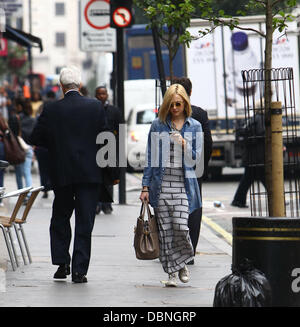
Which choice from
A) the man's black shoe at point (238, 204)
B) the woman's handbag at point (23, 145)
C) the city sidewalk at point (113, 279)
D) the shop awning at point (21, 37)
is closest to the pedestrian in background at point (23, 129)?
the woman's handbag at point (23, 145)

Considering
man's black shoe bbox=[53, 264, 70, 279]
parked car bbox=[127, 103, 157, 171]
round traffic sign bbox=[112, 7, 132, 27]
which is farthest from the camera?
parked car bbox=[127, 103, 157, 171]

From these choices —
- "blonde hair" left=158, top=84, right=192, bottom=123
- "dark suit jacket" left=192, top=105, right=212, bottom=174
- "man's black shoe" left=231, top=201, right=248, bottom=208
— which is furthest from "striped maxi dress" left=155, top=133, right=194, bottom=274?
"man's black shoe" left=231, top=201, right=248, bottom=208

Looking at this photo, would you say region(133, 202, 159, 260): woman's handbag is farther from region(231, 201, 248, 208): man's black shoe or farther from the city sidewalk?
region(231, 201, 248, 208): man's black shoe

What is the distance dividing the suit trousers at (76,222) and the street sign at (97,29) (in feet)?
27.4

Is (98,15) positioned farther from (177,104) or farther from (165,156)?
(165,156)

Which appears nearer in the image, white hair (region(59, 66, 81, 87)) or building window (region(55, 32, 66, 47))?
white hair (region(59, 66, 81, 87))

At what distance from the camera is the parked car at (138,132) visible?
24.0 m

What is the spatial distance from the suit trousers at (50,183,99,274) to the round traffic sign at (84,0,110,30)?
27.7 feet

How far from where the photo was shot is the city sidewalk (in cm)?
782

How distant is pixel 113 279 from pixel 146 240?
61 cm

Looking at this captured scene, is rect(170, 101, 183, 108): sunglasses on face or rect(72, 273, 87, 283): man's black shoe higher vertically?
rect(170, 101, 183, 108): sunglasses on face

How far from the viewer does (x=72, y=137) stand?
885 centimetres
